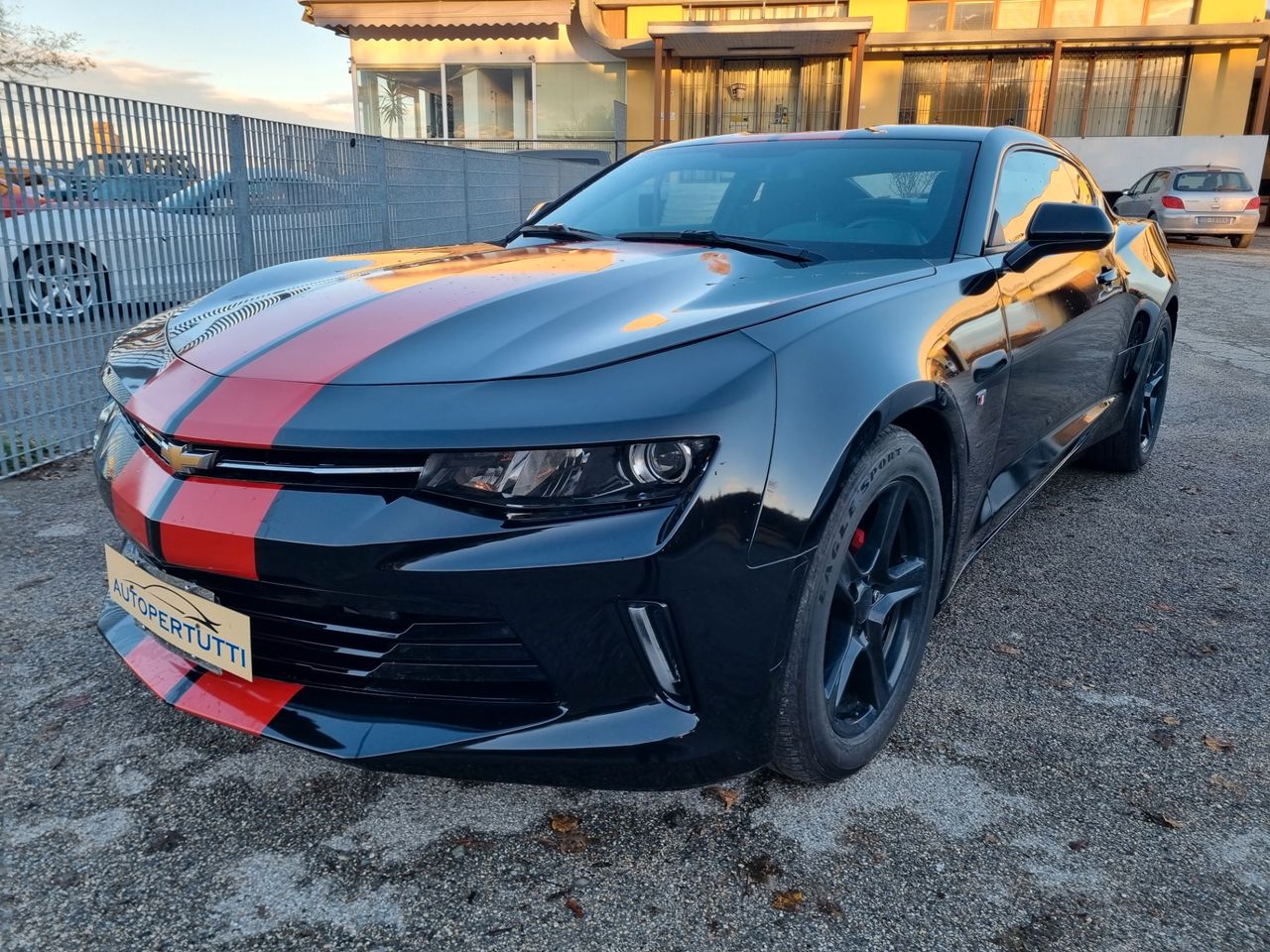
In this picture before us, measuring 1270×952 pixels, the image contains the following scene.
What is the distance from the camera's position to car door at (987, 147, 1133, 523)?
2.53 meters

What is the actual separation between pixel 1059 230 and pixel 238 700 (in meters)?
2.27

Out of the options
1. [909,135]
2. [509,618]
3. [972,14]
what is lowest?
[509,618]

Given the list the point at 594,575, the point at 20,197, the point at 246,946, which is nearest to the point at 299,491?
the point at 594,575

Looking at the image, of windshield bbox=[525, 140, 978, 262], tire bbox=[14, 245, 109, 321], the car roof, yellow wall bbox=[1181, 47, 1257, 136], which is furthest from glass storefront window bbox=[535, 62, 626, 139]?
windshield bbox=[525, 140, 978, 262]

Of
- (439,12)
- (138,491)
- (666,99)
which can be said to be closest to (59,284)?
(138,491)

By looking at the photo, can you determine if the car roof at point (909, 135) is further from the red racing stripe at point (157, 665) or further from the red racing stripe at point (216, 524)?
the red racing stripe at point (157, 665)

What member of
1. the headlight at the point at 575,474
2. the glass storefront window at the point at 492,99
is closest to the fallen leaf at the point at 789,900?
the headlight at the point at 575,474

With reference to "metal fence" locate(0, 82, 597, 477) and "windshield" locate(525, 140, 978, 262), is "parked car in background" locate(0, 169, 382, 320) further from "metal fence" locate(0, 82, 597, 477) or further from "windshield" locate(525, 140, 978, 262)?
"windshield" locate(525, 140, 978, 262)

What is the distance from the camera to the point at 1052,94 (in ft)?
63.6

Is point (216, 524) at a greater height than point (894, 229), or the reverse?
point (894, 229)

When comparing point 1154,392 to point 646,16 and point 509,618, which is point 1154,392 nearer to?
point 509,618

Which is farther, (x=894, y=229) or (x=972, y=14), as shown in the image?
(x=972, y=14)

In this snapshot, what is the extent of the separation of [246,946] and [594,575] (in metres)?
0.81

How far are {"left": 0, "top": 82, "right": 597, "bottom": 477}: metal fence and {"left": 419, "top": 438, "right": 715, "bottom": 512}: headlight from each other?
3.15 m
